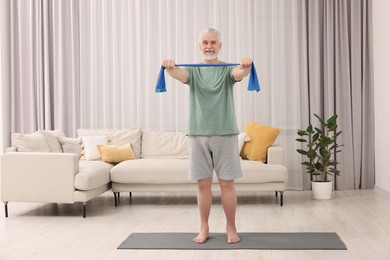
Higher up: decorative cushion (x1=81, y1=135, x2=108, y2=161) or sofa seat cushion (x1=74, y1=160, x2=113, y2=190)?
decorative cushion (x1=81, y1=135, x2=108, y2=161)

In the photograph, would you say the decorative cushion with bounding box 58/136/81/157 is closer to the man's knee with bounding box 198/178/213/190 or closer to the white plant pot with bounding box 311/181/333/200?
the man's knee with bounding box 198/178/213/190

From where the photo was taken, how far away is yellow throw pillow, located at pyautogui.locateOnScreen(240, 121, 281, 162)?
5.57m

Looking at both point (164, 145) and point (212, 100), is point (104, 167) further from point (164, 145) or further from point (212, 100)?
point (212, 100)

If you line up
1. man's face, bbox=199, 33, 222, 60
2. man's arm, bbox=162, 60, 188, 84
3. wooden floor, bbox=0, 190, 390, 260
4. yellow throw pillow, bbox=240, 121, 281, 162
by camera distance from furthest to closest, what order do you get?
1. yellow throw pillow, bbox=240, 121, 281, 162
2. man's face, bbox=199, 33, 222, 60
3. man's arm, bbox=162, 60, 188, 84
4. wooden floor, bbox=0, 190, 390, 260

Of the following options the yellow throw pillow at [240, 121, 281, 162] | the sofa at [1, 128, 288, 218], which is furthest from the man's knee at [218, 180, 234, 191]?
the yellow throw pillow at [240, 121, 281, 162]

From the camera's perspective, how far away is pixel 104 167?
17.4 ft

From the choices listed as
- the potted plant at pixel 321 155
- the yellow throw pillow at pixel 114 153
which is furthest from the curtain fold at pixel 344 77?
the yellow throw pillow at pixel 114 153

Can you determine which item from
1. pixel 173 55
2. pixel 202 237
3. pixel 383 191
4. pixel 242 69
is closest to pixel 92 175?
pixel 202 237

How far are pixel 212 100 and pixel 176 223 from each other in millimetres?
1255

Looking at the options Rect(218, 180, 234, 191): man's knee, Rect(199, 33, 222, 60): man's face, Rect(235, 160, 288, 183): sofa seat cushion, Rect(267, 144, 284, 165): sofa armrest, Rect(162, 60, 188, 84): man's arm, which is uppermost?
Rect(199, 33, 222, 60): man's face

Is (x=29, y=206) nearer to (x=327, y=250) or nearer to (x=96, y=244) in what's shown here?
(x=96, y=244)

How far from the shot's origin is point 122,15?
6.59 meters

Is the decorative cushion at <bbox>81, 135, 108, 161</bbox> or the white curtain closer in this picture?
the decorative cushion at <bbox>81, 135, 108, 161</bbox>

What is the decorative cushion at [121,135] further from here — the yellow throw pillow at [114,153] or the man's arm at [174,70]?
the man's arm at [174,70]
